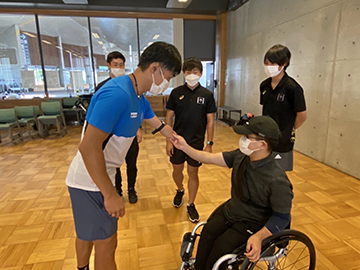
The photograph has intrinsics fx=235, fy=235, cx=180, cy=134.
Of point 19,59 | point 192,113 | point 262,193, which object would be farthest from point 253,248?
point 19,59

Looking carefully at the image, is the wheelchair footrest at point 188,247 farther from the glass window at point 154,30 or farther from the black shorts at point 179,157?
the glass window at point 154,30

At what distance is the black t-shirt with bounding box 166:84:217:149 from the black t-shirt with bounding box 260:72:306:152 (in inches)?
21.0

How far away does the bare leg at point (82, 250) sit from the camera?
1225 mm

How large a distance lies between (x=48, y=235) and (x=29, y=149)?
Result: 10.4 feet

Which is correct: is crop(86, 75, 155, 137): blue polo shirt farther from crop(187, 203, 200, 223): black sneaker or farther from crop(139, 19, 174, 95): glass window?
crop(139, 19, 174, 95): glass window

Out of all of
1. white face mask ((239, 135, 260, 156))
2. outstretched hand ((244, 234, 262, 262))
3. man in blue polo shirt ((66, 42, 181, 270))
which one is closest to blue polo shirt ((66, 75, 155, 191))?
man in blue polo shirt ((66, 42, 181, 270))

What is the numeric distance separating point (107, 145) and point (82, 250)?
2.08ft

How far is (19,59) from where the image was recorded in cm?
705

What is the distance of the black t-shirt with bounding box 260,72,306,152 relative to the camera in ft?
5.93

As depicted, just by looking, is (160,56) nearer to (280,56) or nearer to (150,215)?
(280,56)

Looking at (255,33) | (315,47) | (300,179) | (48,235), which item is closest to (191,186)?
(48,235)

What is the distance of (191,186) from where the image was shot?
7.14 ft

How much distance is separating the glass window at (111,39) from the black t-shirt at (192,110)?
5995mm

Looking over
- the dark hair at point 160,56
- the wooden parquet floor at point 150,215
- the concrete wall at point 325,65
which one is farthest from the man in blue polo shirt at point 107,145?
the concrete wall at point 325,65
